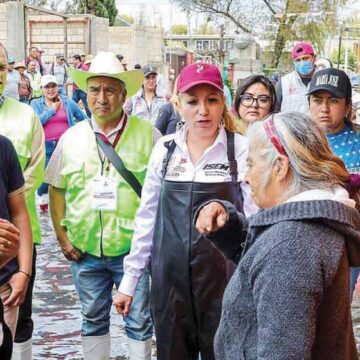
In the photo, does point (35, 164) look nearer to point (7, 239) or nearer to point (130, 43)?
point (7, 239)

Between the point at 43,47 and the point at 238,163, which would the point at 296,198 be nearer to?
the point at 238,163

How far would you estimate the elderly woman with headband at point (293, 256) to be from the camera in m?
2.23

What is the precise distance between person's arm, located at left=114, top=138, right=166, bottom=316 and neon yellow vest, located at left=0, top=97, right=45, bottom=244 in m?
0.79

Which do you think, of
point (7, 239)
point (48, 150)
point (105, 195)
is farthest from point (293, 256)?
point (48, 150)

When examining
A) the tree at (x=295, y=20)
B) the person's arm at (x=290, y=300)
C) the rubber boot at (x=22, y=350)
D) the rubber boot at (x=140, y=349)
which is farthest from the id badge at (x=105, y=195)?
the tree at (x=295, y=20)

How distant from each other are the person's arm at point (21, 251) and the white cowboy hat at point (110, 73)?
109cm

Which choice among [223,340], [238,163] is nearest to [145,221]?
[238,163]

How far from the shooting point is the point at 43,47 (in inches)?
1127

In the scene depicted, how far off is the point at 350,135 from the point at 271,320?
8.65ft

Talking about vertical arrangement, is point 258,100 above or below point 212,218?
above

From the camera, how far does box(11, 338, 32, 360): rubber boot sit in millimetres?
4552

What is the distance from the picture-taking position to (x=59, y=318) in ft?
20.5

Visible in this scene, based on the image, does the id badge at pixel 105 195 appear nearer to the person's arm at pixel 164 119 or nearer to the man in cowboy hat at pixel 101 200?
the man in cowboy hat at pixel 101 200

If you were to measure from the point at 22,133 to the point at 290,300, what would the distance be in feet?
8.80
